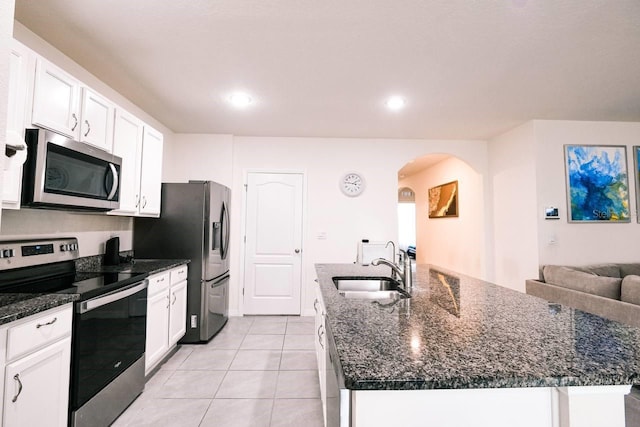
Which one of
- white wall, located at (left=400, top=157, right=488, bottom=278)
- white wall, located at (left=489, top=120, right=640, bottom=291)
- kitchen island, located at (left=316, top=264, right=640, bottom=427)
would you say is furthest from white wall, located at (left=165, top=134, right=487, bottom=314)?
kitchen island, located at (left=316, top=264, right=640, bottom=427)

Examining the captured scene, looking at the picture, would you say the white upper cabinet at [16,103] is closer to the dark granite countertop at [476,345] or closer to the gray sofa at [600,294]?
the dark granite countertop at [476,345]

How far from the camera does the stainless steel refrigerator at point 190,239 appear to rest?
309 cm

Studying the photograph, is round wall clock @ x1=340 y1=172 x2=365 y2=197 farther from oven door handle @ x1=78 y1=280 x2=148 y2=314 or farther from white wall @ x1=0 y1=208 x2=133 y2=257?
oven door handle @ x1=78 y1=280 x2=148 y2=314

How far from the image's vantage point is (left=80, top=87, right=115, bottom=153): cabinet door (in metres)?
1.98

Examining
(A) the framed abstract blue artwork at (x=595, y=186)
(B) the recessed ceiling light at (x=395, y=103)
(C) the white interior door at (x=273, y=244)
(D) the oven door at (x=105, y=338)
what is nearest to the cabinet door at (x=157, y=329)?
(D) the oven door at (x=105, y=338)

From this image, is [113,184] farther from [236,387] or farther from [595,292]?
[595,292]

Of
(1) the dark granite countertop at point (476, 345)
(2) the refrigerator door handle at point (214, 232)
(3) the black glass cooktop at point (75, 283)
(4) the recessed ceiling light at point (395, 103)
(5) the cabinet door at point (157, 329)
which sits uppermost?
(4) the recessed ceiling light at point (395, 103)

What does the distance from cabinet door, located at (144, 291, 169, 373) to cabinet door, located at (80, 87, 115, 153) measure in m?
1.21

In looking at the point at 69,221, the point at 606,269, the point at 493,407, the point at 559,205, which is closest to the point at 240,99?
the point at 69,221

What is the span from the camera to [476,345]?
0.89 meters

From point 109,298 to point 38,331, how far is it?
445mm

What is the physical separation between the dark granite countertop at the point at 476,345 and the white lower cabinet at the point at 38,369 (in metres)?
1.28

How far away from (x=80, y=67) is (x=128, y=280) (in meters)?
1.78

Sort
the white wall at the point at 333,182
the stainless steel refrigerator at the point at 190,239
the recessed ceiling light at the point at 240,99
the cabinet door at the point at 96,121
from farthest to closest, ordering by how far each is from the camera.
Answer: the white wall at the point at 333,182
the stainless steel refrigerator at the point at 190,239
the recessed ceiling light at the point at 240,99
the cabinet door at the point at 96,121
